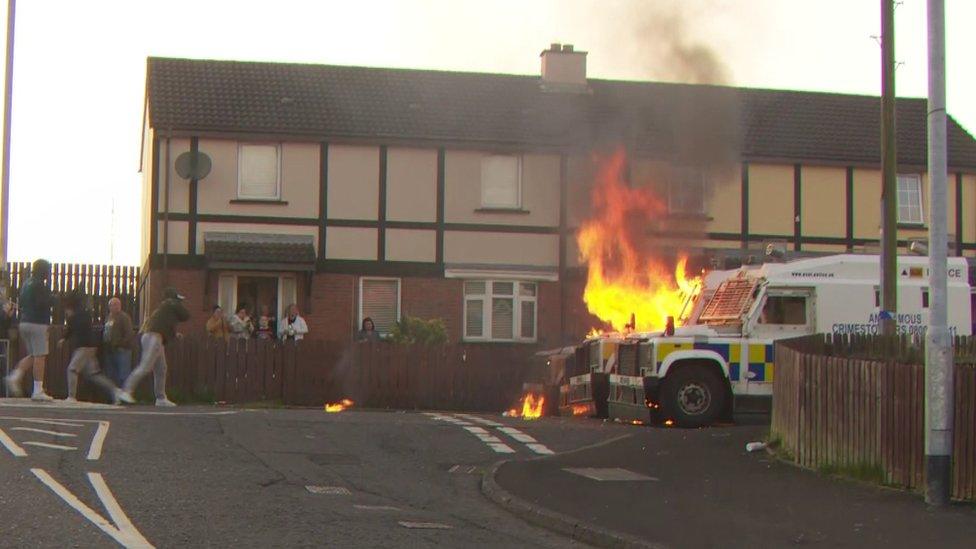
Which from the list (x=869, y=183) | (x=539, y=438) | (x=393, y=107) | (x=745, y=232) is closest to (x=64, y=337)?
(x=539, y=438)

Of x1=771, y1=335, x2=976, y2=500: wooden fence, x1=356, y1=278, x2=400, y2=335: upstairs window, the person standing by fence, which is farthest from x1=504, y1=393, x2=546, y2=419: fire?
x1=356, y1=278, x2=400, y2=335: upstairs window

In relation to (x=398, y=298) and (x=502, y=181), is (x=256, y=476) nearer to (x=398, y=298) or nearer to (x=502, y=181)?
(x=398, y=298)

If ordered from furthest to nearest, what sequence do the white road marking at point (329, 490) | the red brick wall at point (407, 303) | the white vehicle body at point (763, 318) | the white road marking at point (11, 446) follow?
the red brick wall at point (407, 303)
the white vehicle body at point (763, 318)
the white road marking at point (11, 446)
the white road marking at point (329, 490)

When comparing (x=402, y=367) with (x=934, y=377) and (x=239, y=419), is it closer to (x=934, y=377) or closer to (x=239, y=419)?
(x=239, y=419)

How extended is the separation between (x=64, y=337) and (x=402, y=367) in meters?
6.59

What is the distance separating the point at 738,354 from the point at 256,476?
862 cm

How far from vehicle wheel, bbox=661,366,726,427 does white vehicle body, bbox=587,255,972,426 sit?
0.26 ft

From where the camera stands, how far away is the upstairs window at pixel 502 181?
110 ft

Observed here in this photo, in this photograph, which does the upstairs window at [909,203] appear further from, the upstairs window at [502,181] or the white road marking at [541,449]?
the white road marking at [541,449]

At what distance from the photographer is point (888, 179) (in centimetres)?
2025

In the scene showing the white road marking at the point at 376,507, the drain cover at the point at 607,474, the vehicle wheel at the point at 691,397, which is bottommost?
the white road marking at the point at 376,507

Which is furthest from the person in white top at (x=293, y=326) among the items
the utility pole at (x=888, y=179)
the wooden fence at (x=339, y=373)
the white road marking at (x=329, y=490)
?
the white road marking at (x=329, y=490)

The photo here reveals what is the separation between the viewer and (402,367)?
26.8 metres

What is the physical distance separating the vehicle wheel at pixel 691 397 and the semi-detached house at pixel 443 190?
10.1 metres
